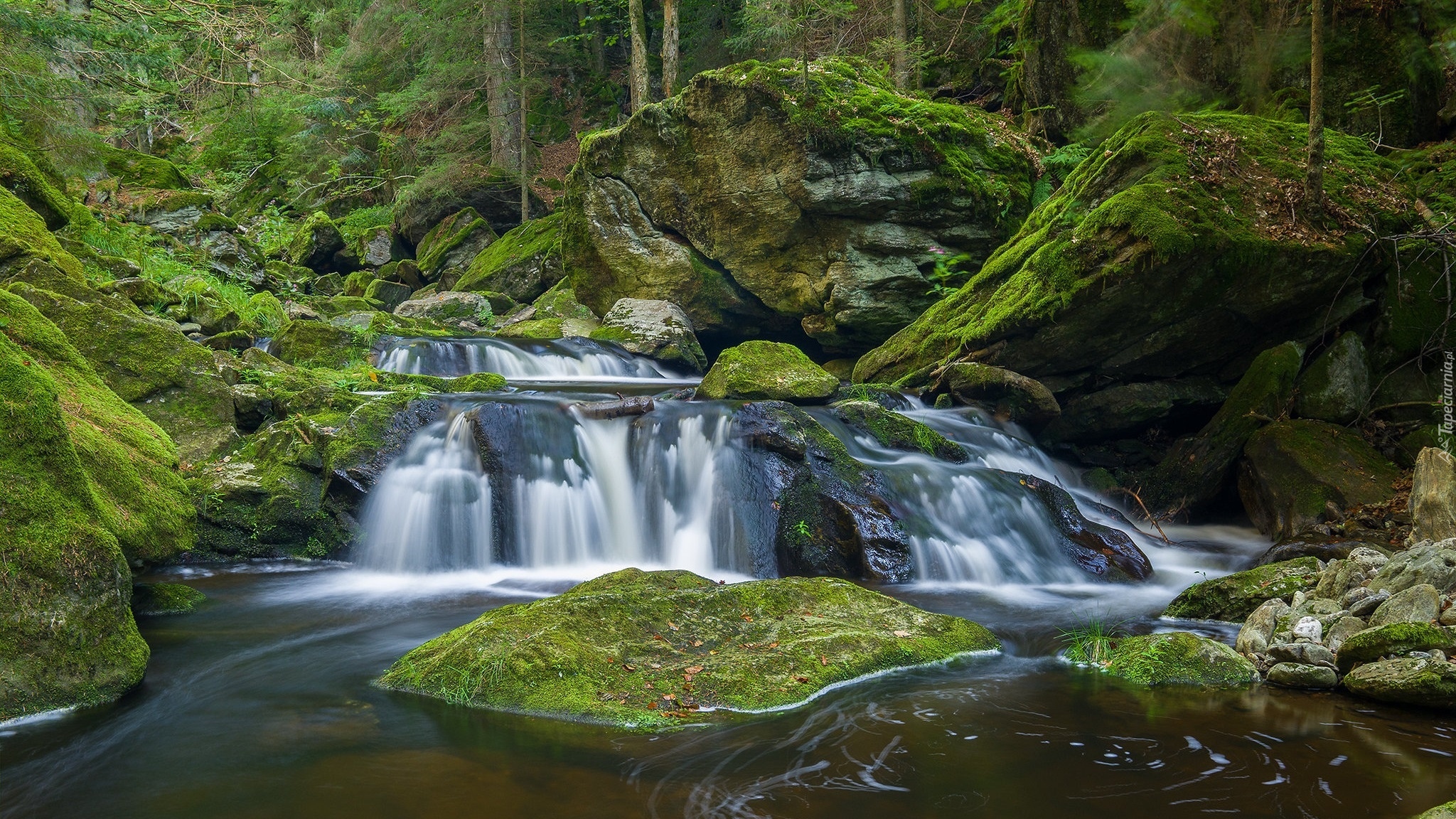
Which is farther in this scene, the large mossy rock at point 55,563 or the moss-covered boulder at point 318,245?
the moss-covered boulder at point 318,245

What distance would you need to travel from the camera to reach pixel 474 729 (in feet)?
12.9

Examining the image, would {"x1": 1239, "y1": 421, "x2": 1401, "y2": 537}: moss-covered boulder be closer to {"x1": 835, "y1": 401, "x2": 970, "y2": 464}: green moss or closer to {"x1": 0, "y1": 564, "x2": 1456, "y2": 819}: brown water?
{"x1": 835, "y1": 401, "x2": 970, "y2": 464}: green moss

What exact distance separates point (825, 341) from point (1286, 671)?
1064 cm

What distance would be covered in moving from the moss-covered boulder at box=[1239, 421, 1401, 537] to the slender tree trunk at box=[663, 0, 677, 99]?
12.8 m

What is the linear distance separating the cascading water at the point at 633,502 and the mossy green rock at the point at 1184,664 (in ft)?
8.99

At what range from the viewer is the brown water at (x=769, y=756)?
3.26 m

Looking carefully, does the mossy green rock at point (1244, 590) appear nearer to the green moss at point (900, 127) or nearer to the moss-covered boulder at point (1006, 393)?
the moss-covered boulder at point (1006, 393)

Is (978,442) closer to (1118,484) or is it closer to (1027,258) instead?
(1118,484)

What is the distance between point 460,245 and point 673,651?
18043 mm

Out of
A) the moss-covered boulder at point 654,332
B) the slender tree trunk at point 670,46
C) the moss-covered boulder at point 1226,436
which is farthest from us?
the slender tree trunk at point 670,46

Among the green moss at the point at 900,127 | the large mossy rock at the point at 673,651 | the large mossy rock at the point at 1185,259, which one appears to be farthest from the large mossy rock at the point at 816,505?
the green moss at the point at 900,127

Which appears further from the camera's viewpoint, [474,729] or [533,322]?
[533,322]

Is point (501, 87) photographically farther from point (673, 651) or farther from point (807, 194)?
point (673, 651)

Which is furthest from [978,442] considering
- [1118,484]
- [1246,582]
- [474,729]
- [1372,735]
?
[474,729]
